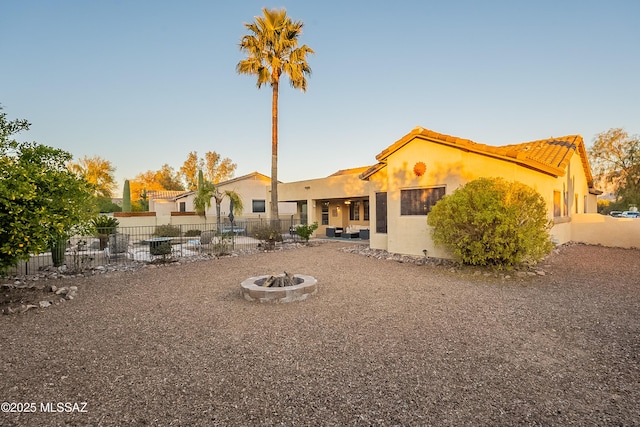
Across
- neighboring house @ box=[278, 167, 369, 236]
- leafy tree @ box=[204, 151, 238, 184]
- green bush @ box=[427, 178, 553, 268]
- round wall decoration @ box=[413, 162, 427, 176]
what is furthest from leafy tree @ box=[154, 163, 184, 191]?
green bush @ box=[427, 178, 553, 268]

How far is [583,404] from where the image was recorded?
117 inches

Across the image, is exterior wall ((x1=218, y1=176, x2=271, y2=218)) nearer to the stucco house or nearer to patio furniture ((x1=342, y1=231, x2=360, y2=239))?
patio furniture ((x1=342, y1=231, x2=360, y2=239))

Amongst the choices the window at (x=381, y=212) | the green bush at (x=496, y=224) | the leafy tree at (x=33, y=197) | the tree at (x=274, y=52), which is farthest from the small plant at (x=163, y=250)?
the green bush at (x=496, y=224)

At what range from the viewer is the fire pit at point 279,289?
6.73 m

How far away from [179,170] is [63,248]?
44094 millimetres

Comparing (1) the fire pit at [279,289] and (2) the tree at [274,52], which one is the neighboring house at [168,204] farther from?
(1) the fire pit at [279,289]

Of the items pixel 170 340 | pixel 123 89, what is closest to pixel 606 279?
pixel 170 340

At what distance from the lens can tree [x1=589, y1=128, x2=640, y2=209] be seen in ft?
75.4

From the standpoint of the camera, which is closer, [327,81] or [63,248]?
[63,248]

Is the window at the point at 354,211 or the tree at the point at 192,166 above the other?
the tree at the point at 192,166

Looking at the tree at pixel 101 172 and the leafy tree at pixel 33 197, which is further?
the tree at pixel 101 172

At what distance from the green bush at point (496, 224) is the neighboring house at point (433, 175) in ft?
6.50

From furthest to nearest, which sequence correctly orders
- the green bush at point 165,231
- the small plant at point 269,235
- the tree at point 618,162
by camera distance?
the tree at point 618,162 → the green bush at point 165,231 → the small plant at point 269,235

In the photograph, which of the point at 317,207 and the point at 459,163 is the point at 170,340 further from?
the point at 317,207
